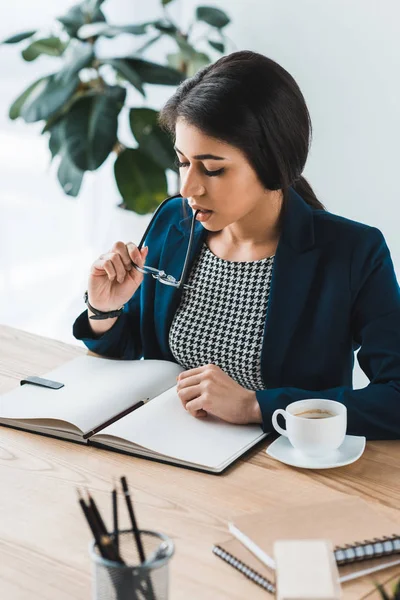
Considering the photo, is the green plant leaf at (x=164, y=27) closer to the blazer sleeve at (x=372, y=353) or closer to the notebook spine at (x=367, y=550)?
the blazer sleeve at (x=372, y=353)

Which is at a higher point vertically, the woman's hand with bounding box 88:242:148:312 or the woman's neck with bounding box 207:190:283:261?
the woman's neck with bounding box 207:190:283:261

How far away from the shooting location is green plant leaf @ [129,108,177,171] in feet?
9.21

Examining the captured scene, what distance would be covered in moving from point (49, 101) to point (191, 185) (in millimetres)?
1472


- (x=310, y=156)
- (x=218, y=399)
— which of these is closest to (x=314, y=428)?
(x=218, y=399)

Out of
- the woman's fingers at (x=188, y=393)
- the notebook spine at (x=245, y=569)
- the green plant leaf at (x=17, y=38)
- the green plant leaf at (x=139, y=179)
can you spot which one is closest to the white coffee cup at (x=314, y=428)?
the woman's fingers at (x=188, y=393)

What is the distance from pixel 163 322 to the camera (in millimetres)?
1682

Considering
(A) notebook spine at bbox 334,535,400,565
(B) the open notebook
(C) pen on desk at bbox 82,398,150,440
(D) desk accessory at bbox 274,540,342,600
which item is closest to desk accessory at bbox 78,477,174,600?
(D) desk accessory at bbox 274,540,342,600

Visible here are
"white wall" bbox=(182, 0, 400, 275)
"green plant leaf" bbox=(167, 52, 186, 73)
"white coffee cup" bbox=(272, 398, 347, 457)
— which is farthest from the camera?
"green plant leaf" bbox=(167, 52, 186, 73)

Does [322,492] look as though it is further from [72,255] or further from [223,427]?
[72,255]

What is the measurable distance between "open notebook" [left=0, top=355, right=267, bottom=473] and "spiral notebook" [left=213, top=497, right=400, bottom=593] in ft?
0.64

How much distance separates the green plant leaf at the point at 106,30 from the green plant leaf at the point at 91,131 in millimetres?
208

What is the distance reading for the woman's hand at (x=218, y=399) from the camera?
1.30 m

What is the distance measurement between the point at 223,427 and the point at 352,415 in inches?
8.1

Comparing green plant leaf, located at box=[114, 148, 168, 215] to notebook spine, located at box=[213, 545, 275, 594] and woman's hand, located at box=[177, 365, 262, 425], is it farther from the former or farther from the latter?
notebook spine, located at box=[213, 545, 275, 594]
